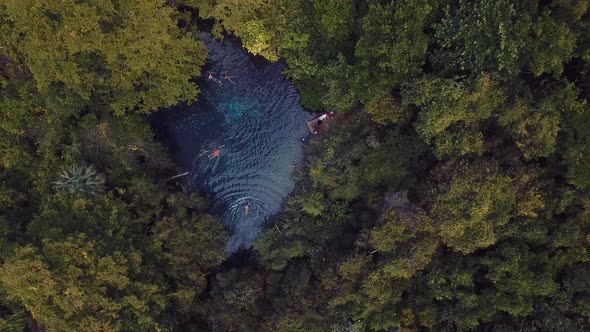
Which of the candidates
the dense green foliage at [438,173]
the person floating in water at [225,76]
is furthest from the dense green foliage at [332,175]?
the person floating in water at [225,76]

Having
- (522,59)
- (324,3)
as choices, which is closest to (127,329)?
(324,3)

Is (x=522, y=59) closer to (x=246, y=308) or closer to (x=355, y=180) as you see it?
(x=355, y=180)

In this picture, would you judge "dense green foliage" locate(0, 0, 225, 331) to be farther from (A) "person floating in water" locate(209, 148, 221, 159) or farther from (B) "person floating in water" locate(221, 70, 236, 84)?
(A) "person floating in water" locate(209, 148, 221, 159)

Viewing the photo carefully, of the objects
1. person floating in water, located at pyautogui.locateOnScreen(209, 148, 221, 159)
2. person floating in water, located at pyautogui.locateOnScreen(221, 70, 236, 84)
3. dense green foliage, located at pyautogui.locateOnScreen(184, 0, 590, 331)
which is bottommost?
dense green foliage, located at pyautogui.locateOnScreen(184, 0, 590, 331)

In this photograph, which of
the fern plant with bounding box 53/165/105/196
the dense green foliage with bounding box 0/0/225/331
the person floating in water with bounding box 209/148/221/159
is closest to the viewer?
the dense green foliage with bounding box 0/0/225/331

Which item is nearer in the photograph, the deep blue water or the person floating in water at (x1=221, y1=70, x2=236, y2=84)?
the deep blue water

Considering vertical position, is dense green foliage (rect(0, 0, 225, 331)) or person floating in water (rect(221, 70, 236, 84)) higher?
person floating in water (rect(221, 70, 236, 84))

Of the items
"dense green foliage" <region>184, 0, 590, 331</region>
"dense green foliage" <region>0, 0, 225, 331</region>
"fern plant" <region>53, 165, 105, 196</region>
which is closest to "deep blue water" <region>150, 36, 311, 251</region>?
"dense green foliage" <region>0, 0, 225, 331</region>

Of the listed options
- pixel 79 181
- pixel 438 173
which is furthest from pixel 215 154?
pixel 438 173
